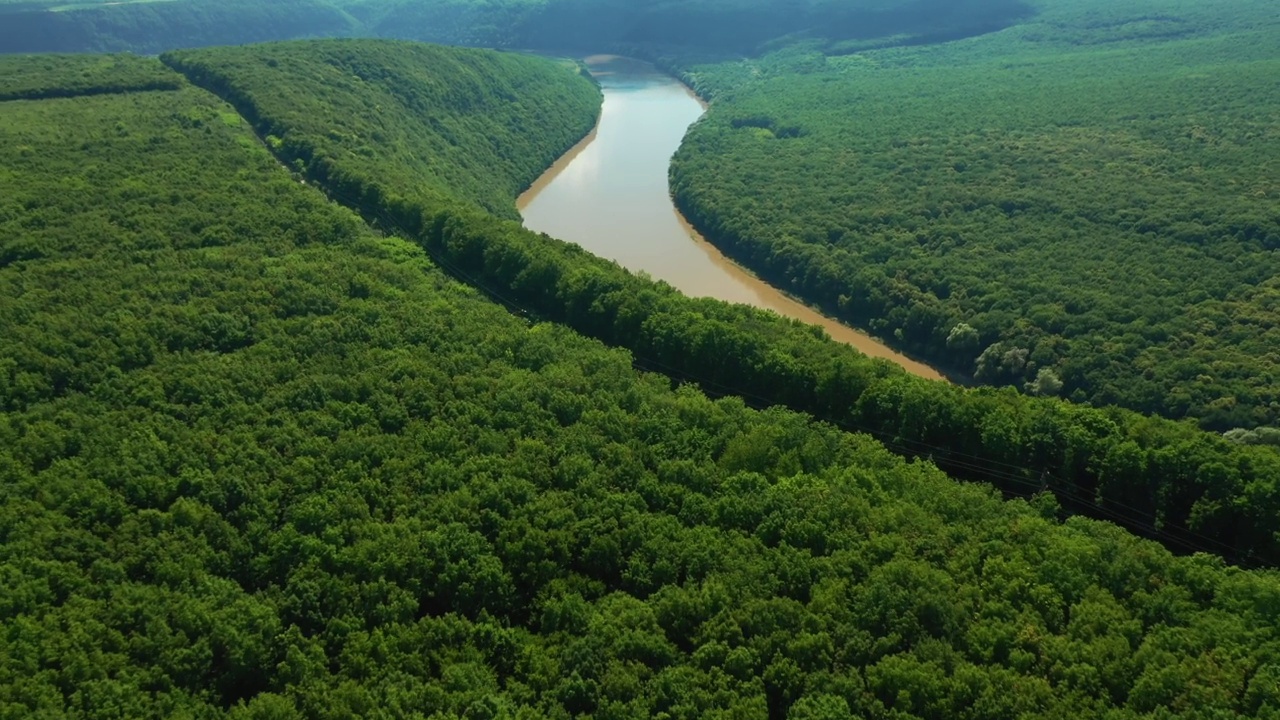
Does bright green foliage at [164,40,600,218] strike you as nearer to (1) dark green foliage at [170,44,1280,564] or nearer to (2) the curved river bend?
(2) the curved river bend

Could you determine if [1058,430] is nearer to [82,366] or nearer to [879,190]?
[82,366]

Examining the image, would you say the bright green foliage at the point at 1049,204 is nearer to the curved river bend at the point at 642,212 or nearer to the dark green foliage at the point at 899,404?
the curved river bend at the point at 642,212

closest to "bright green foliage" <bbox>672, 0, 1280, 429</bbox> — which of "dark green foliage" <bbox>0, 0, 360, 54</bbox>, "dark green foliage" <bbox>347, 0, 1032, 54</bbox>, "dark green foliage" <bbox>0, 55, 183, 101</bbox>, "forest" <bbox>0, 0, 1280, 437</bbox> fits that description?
"forest" <bbox>0, 0, 1280, 437</bbox>

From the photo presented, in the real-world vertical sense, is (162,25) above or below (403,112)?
below

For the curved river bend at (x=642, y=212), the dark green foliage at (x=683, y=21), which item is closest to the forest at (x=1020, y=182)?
the dark green foliage at (x=683, y=21)

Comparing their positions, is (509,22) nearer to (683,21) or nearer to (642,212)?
(683,21)

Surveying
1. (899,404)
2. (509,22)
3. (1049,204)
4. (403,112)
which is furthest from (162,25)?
(899,404)
